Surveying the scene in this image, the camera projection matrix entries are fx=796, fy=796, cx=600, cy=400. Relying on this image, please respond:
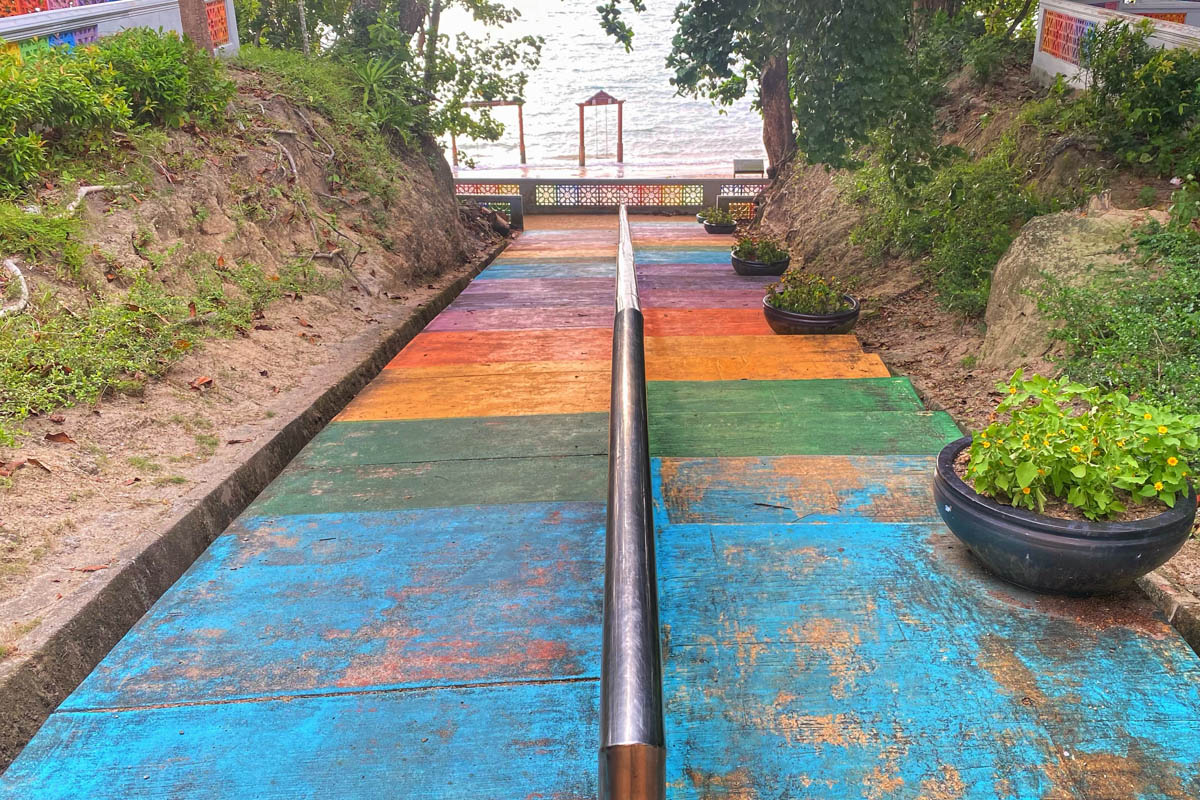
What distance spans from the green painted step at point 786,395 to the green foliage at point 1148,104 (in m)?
2.74

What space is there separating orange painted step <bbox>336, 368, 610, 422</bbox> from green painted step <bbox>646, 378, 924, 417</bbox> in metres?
0.43

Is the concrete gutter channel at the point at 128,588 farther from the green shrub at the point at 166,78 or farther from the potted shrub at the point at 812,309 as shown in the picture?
the potted shrub at the point at 812,309

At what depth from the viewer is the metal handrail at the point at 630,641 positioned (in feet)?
3.37

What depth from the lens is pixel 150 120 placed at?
642 cm

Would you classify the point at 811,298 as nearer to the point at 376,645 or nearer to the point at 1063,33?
the point at 376,645

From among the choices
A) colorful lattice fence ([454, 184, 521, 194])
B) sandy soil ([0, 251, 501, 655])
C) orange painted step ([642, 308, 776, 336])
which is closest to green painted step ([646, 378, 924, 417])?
orange painted step ([642, 308, 776, 336])

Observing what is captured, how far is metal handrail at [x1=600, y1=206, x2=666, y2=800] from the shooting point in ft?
3.37

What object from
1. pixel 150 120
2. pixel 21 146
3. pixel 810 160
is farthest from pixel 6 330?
pixel 810 160

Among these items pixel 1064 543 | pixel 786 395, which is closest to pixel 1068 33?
pixel 786 395

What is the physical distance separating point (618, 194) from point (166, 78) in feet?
41.1

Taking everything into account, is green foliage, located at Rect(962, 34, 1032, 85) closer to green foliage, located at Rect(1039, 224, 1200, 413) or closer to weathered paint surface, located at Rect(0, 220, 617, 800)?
green foliage, located at Rect(1039, 224, 1200, 413)

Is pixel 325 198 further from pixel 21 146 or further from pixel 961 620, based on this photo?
pixel 961 620

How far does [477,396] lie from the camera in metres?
4.91

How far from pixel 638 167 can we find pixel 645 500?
25577mm
